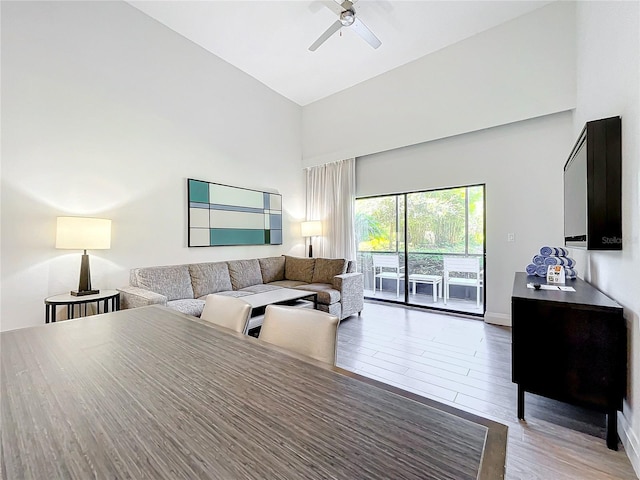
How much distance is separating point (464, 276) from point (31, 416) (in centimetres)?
461

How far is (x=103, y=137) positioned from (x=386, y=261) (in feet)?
13.7

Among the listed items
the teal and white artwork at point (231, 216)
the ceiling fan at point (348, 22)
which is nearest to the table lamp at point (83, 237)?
the teal and white artwork at point (231, 216)

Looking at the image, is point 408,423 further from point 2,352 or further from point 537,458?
point 537,458

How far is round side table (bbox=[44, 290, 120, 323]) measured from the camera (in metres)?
2.45

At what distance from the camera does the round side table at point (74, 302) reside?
2453mm

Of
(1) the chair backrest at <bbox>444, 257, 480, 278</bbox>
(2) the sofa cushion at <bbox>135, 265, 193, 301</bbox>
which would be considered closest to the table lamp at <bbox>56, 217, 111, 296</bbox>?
(2) the sofa cushion at <bbox>135, 265, 193, 301</bbox>

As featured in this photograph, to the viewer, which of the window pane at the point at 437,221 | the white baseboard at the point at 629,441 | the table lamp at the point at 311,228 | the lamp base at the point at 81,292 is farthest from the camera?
the table lamp at the point at 311,228

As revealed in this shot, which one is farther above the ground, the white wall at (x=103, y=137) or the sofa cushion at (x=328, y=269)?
the white wall at (x=103, y=137)

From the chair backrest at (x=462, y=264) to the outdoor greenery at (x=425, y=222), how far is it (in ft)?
0.36

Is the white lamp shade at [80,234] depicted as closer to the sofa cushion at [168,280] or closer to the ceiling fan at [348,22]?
the sofa cushion at [168,280]

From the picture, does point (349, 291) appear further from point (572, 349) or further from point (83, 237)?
point (83, 237)

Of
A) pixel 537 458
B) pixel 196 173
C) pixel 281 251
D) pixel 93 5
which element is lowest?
pixel 537 458

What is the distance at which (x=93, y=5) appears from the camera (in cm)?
297

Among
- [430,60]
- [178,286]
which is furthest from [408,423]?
[430,60]
